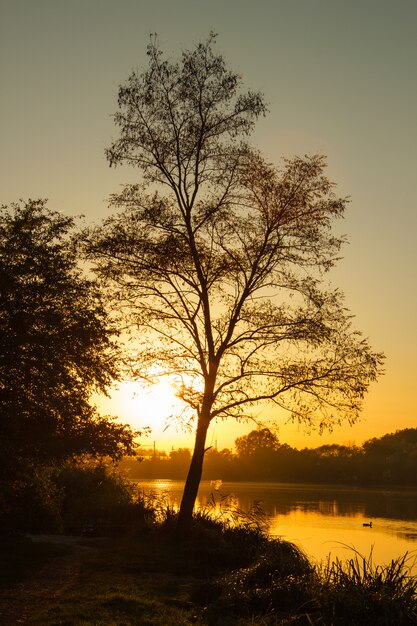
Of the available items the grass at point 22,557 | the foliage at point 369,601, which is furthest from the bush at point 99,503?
the foliage at point 369,601

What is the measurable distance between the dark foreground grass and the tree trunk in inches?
101

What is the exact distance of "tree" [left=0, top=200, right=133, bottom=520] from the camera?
1661 centimetres

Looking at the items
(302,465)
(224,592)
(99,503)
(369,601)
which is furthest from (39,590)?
(302,465)

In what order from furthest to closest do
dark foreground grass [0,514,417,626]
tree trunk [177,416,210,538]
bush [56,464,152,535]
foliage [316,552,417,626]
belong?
bush [56,464,152,535]
tree trunk [177,416,210,538]
dark foreground grass [0,514,417,626]
foliage [316,552,417,626]

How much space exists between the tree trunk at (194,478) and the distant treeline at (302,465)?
114m

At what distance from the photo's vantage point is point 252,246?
22391 mm

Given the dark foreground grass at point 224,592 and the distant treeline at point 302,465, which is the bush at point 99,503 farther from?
the distant treeline at point 302,465

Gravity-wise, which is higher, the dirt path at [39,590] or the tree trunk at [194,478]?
the tree trunk at [194,478]

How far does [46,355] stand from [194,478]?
7.28 metres

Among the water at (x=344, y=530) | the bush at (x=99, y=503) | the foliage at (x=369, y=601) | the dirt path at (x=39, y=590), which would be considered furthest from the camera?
the water at (x=344, y=530)

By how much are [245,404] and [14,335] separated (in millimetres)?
8630

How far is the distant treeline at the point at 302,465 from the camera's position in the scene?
139000 millimetres

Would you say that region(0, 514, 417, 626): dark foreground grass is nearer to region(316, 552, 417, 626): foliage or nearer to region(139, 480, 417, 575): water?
region(316, 552, 417, 626): foliage

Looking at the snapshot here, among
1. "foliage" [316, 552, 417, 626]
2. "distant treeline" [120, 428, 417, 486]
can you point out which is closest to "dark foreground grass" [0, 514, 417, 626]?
"foliage" [316, 552, 417, 626]
